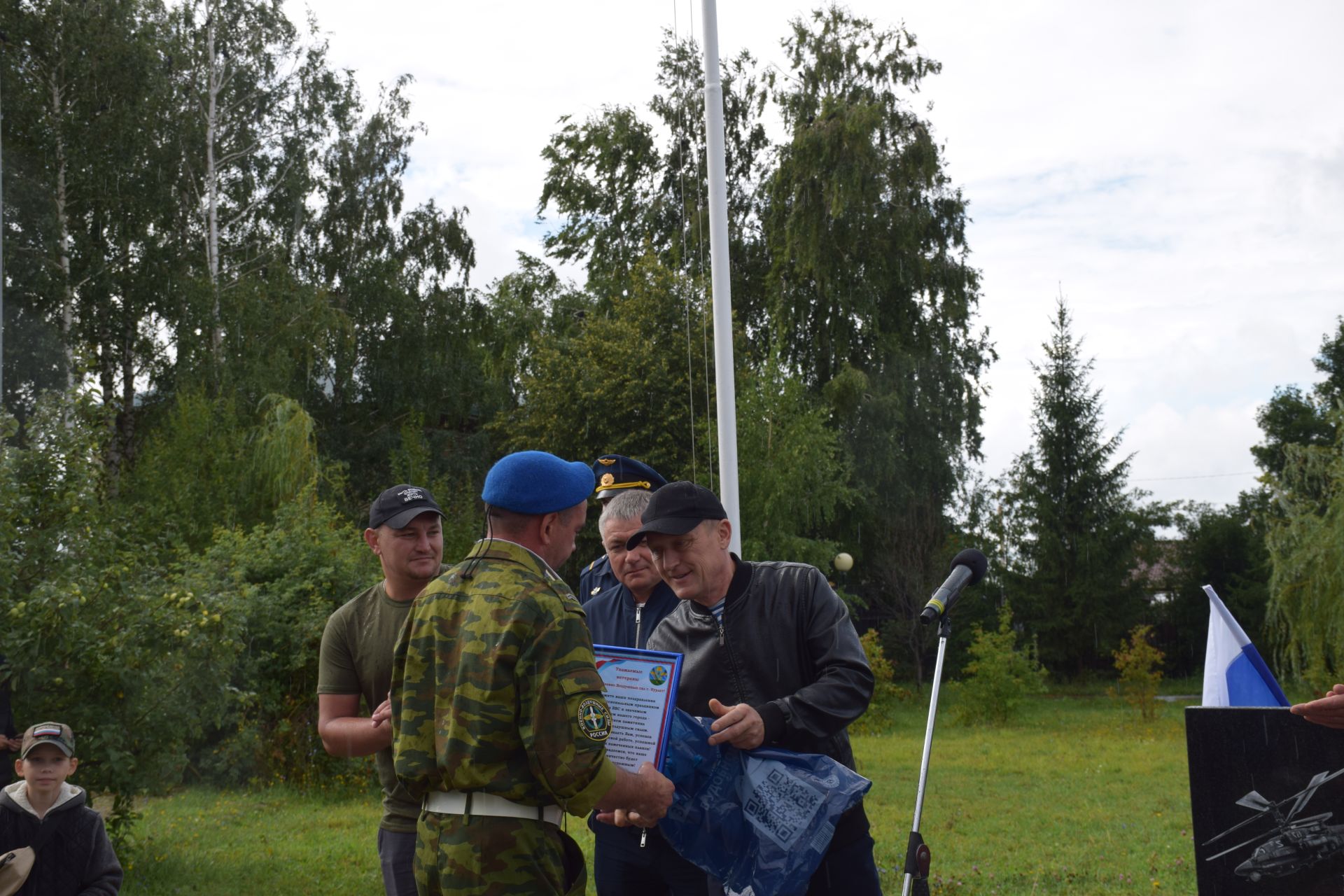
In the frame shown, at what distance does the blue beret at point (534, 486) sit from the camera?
292 cm

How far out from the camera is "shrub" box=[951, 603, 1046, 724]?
22969 millimetres

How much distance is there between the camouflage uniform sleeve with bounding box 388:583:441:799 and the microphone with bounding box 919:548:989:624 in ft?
5.43

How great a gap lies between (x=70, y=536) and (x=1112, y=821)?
9.33 meters

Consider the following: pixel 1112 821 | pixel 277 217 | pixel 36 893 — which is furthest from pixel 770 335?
pixel 36 893

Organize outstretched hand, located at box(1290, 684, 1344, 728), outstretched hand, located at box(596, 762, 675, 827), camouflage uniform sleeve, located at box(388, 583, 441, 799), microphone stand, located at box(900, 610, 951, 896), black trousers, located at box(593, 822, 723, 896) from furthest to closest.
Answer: microphone stand, located at box(900, 610, 951, 896)
black trousers, located at box(593, 822, 723, 896)
outstretched hand, located at box(1290, 684, 1344, 728)
outstretched hand, located at box(596, 762, 675, 827)
camouflage uniform sleeve, located at box(388, 583, 441, 799)

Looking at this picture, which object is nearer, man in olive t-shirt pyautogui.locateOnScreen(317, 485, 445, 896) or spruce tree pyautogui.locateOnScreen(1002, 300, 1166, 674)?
man in olive t-shirt pyautogui.locateOnScreen(317, 485, 445, 896)

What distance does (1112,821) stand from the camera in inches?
456

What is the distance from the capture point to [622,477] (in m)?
4.75

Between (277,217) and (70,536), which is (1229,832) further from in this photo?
(277,217)

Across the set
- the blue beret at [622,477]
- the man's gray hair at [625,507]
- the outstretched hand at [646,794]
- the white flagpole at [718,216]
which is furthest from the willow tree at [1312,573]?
the outstretched hand at [646,794]

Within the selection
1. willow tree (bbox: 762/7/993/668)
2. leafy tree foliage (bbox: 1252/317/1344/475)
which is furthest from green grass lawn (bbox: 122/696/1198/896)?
leafy tree foliage (bbox: 1252/317/1344/475)

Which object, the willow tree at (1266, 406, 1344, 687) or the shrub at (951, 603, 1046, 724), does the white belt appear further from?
the shrub at (951, 603, 1046, 724)

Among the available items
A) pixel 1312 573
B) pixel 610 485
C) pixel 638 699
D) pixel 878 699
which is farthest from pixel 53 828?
pixel 878 699

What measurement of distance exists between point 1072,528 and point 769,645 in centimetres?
3584
